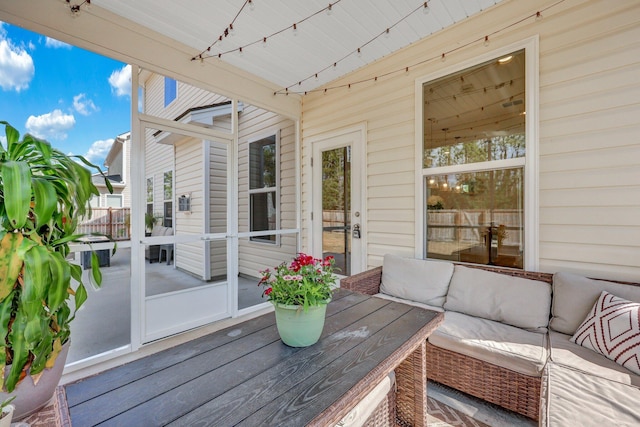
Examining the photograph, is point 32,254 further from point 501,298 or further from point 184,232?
point 501,298

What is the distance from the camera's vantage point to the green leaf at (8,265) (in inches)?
30.8

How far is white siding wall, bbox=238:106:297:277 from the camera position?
4066 mm

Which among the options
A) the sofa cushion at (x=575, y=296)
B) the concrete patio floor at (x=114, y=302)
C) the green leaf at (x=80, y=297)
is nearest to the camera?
the green leaf at (x=80, y=297)

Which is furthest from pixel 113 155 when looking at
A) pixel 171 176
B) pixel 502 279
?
pixel 502 279

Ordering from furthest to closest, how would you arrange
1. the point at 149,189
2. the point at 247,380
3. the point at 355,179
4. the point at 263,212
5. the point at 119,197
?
1. the point at 263,212
2. the point at 355,179
3. the point at 149,189
4. the point at 119,197
5. the point at 247,380

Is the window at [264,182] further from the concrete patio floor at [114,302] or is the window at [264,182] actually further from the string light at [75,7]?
the string light at [75,7]

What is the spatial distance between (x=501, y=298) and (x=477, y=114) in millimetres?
1638

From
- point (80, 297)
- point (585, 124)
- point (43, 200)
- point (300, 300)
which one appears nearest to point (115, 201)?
point (80, 297)

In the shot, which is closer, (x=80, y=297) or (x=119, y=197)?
(x=80, y=297)

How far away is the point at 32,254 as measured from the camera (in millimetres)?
807

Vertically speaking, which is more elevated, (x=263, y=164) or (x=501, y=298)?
(x=263, y=164)

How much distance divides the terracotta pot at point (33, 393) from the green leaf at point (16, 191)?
0.45m

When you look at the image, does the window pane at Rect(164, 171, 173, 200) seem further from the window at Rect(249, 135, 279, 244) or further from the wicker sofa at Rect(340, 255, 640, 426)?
the wicker sofa at Rect(340, 255, 640, 426)

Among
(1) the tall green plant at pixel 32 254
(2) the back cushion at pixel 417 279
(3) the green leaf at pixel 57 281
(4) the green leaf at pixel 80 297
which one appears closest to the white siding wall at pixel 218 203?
(2) the back cushion at pixel 417 279
